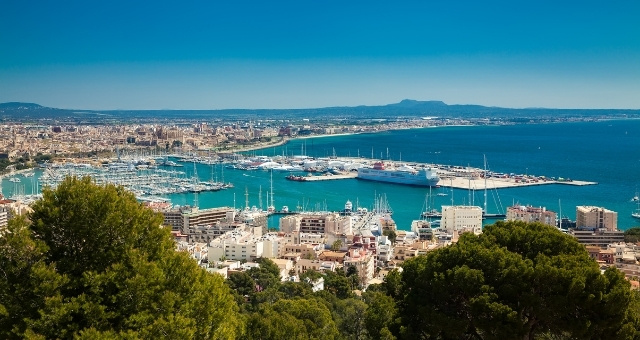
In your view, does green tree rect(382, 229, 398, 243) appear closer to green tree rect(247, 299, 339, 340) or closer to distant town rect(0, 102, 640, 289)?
distant town rect(0, 102, 640, 289)

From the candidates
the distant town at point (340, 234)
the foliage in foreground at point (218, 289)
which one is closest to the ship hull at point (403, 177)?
the distant town at point (340, 234)

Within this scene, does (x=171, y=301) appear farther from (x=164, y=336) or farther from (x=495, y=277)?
(x=495, y=277)

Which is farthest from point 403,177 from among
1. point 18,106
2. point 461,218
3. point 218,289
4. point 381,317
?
point 18,106

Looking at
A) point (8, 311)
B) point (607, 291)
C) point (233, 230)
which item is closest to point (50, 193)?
point (8, 311)

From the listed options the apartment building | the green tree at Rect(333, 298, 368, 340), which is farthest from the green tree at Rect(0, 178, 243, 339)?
the apartment building

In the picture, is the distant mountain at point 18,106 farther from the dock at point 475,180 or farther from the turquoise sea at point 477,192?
the dock at point 475,180
